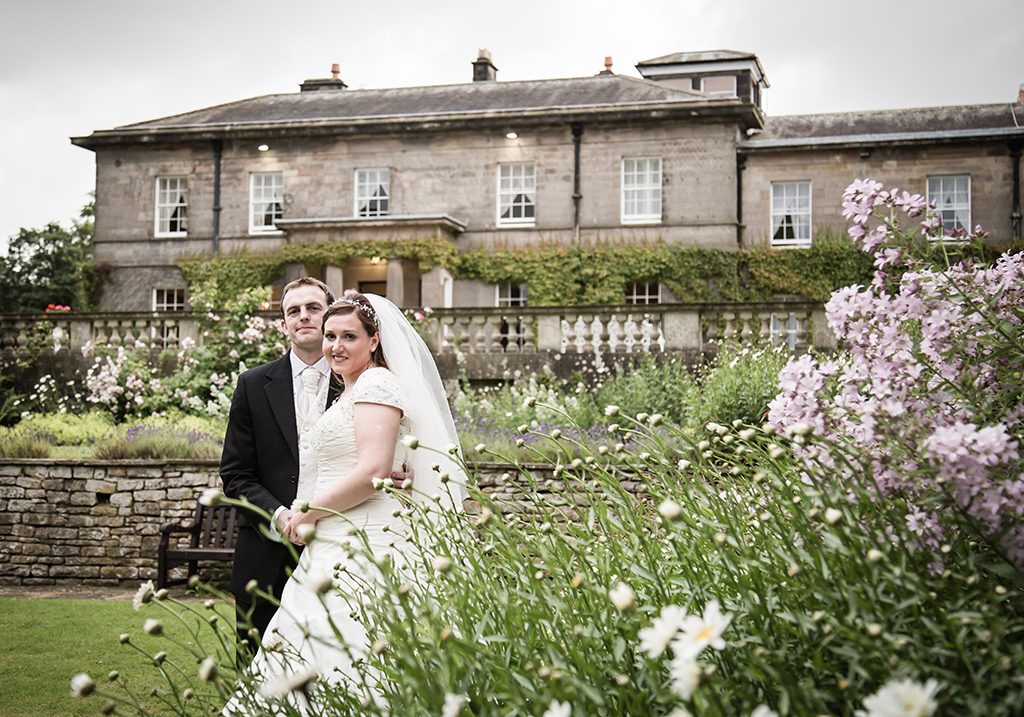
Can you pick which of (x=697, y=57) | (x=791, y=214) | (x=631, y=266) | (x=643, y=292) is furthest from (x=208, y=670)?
(x=697, y=57)

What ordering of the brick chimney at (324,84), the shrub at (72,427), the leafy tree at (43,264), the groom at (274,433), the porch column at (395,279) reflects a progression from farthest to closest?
the leafy tree at (43,264), the brick chimney at (324,84), the porch column at (395,279), the shrub at (72,427), the groom at (274,433)

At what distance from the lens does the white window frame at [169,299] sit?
27.0 m

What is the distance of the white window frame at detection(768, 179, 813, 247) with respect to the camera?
24812 millimetres

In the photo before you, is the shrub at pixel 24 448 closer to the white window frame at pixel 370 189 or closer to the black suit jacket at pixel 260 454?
the black suit jacket at pixel 260 454

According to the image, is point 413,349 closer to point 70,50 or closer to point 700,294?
point 70,50

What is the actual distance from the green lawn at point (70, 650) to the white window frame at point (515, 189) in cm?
1769

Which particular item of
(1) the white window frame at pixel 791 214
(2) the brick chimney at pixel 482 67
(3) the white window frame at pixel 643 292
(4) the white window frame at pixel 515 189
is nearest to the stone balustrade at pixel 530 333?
(3) the white window frame at pixel 643 292

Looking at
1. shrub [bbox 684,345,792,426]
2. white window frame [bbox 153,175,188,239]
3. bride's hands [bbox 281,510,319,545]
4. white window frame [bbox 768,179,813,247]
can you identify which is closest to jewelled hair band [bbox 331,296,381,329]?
bride's hands [bbox 281,510,319,545]

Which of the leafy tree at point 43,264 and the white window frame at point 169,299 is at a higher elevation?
the leafy tree at point 43,264

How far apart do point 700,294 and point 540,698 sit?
22906 mm

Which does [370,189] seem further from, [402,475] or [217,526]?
[402,475]

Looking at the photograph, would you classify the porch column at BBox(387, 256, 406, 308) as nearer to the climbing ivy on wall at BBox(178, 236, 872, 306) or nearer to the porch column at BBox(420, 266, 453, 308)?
the climbing ivy on wall at BBox(178, 236, 872, 306)

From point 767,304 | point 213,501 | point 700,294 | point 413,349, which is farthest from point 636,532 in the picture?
point 700,294

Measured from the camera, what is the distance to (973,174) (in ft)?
79.9
